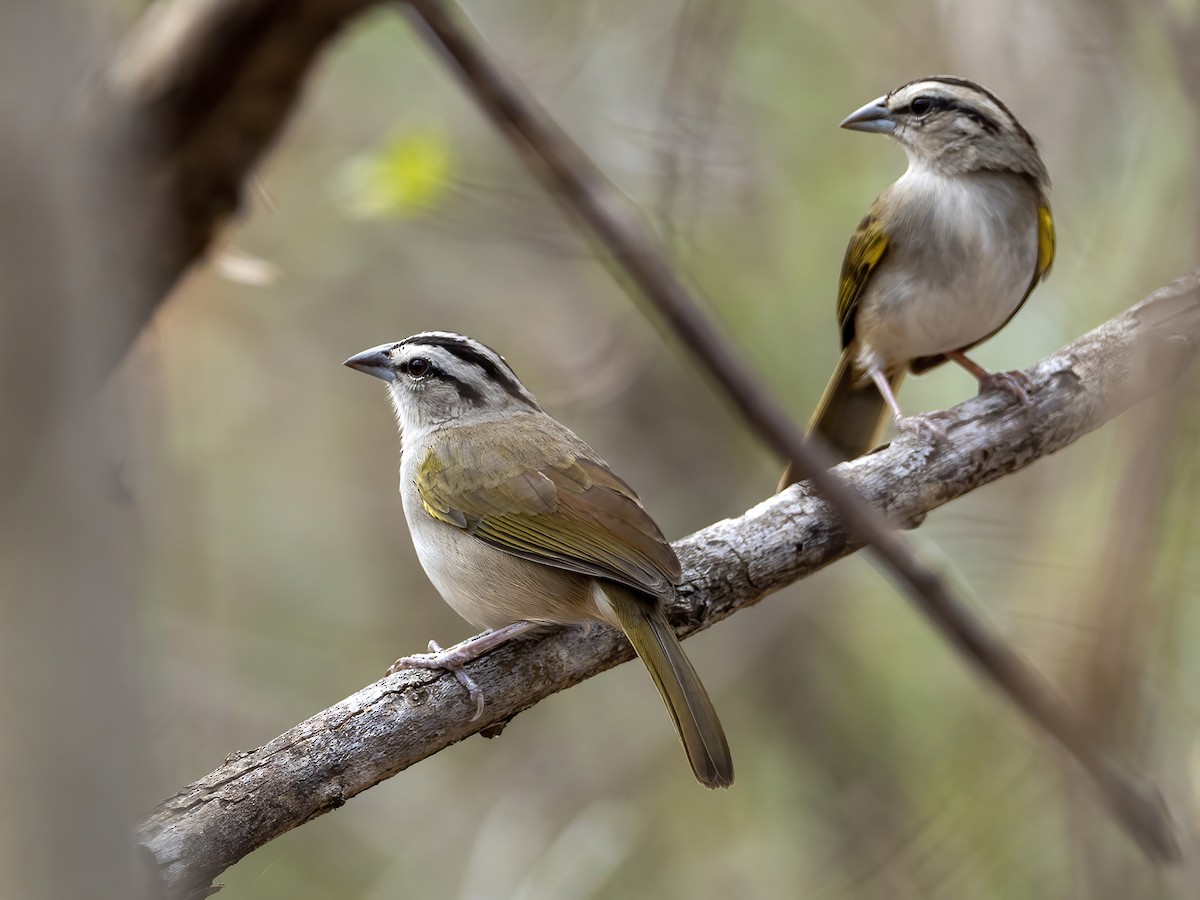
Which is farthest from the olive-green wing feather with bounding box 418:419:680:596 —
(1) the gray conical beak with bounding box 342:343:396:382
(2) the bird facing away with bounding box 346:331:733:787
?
(1) the gray conical beak with bounding box 342:343:396:382

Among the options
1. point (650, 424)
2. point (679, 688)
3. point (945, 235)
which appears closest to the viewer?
point (679, 688)

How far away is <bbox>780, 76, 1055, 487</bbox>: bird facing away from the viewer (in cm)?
472

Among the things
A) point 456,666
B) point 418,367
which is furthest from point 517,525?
point 418,367

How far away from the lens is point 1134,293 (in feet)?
16.8

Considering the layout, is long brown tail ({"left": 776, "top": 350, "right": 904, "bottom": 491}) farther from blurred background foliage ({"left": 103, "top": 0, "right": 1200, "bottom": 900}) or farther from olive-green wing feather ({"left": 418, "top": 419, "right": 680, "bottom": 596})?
olive-green wing feather ({"left": 418, "top": 419, "right": 680, "bottom": 596})

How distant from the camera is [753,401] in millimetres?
1093

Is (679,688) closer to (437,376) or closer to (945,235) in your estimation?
(437,376)

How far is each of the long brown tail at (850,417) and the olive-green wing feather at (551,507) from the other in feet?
4.42

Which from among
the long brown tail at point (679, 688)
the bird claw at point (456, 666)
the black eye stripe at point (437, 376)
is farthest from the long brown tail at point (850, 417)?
the bird claw at point (456, 666)

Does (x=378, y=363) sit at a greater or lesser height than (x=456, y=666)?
greater

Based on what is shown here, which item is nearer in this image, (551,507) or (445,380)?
(551,507)

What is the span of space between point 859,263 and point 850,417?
2.28ft

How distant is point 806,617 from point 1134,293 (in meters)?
2.97

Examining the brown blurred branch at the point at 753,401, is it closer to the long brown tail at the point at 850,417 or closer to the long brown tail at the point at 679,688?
the long brown tail at the point at 679,688
